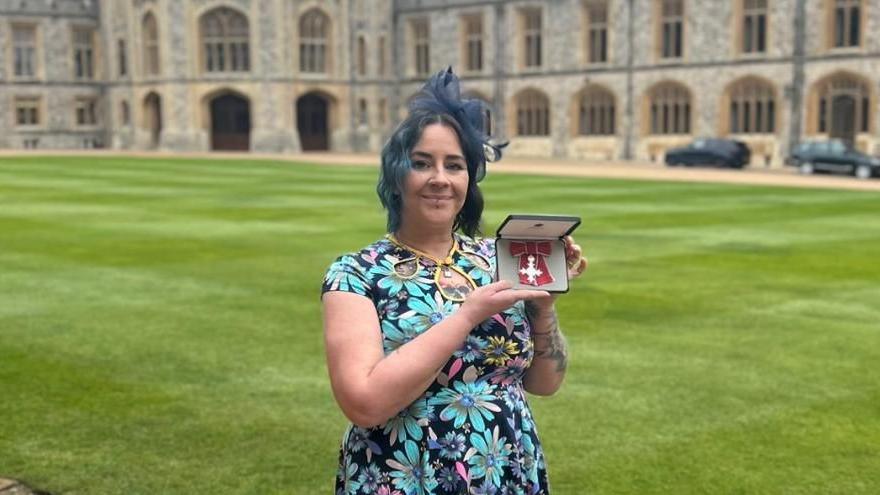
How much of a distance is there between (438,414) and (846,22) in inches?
1586

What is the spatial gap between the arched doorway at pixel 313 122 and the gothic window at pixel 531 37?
10.3 meters

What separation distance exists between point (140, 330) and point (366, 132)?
45.2m

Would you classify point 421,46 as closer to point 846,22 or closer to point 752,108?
point 752,108

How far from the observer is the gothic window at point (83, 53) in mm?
56656

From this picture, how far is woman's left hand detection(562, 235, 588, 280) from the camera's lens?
3057 millimetres

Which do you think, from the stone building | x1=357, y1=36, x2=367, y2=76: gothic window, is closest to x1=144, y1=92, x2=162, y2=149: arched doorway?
the stone building

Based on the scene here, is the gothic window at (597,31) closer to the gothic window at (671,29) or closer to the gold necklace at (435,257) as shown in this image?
the gothic window at (671,29)

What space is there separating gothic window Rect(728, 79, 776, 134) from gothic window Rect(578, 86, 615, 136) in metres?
5.80

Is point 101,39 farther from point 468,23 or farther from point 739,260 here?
point 739,260

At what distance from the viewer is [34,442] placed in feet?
19.5

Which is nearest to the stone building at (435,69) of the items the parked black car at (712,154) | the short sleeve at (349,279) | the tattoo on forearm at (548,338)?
the parked black car at (712,154)

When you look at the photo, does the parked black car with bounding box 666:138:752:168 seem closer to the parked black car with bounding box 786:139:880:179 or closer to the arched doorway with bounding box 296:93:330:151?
the parked black car with bounding box 786:139:880:179

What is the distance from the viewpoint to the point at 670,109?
44.8 metres

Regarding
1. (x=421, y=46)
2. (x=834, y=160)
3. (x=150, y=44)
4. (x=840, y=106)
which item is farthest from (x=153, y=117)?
(x=834, y=160)
